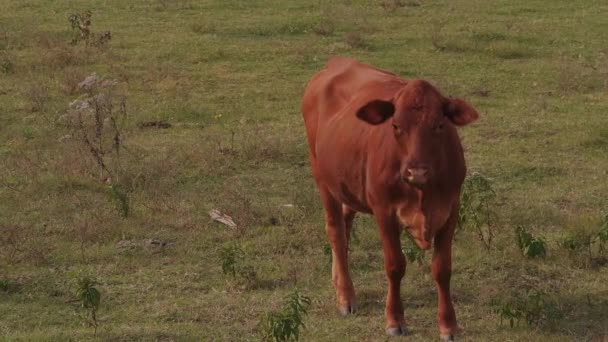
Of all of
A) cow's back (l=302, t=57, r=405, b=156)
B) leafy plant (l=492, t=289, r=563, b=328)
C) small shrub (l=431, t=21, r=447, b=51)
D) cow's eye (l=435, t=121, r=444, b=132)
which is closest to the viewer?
cow's eye (l=435, t=121, r=444, b=132)

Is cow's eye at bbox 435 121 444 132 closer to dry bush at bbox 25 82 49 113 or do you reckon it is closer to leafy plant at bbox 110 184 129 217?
leafy plant at bbox 110 184 129 217

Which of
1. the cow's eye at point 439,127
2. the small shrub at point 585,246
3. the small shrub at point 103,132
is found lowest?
the small shrub at point 103,132

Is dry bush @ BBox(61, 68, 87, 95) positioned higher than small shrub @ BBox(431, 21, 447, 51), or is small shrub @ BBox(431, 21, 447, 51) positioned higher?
small shrub @ BBox(431, 21, 447, 51)

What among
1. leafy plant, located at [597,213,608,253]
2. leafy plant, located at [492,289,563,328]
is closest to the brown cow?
leafy plant, located at [492,289,563,328]

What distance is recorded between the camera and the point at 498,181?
34.2 ft

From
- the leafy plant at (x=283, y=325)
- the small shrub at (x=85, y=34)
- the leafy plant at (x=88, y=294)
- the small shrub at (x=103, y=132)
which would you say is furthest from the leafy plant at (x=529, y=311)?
the small shrub at (x=85, y=34)

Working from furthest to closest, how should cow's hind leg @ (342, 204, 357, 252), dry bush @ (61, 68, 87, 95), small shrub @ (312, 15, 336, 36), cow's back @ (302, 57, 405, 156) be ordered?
small shrub @ (312, 15, 336, 36) < dry bush @ (61, 68, 87, 95) < cow's hind leg @ (342, 204, 357, 252) < cow's back @ (302, 57, 405, 156)

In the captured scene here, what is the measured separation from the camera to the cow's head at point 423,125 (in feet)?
20.9

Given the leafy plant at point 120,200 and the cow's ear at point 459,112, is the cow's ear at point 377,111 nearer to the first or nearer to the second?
the cow's ear at point 459,112

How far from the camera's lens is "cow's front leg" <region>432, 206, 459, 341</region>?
6914mm

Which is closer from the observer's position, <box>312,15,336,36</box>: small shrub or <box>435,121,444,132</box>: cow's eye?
<box>435,121,444,132</box>: cow's eye

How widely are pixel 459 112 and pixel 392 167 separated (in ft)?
1.61

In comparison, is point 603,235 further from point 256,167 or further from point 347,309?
point 256,167

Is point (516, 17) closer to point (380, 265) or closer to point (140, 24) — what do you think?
point (140, 24)
